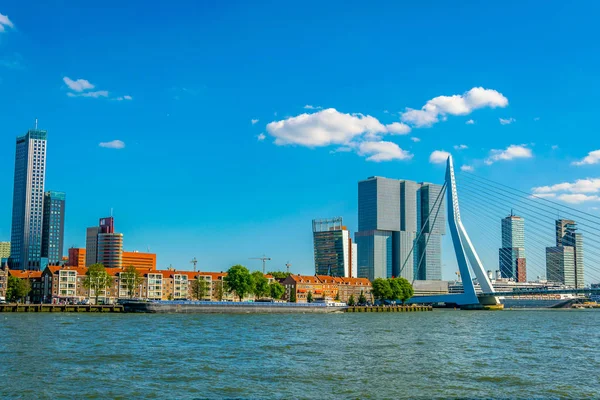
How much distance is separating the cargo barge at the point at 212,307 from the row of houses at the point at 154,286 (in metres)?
16.8

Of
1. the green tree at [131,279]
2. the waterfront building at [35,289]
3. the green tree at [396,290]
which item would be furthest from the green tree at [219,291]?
the green tree at [396,290]

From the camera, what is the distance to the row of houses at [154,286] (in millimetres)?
145625

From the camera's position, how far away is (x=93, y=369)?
33656 mm

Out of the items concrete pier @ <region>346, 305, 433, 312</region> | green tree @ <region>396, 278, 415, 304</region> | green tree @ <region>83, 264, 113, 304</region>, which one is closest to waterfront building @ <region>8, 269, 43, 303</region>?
green tree @ <region>83, 264, 113, 304</region>

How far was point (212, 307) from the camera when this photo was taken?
114250 millimetres

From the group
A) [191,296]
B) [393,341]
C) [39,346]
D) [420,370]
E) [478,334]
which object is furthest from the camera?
[191,296]

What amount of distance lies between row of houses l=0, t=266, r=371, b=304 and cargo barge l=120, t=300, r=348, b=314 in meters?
16.8

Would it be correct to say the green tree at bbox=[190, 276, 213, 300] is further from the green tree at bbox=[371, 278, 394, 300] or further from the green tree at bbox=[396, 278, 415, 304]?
the green tree at bbox=[396, 278, 415, 304]

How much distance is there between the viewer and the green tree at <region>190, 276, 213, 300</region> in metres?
147

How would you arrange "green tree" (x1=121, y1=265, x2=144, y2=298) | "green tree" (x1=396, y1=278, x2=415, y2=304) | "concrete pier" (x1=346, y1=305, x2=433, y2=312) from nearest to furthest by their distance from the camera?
"green tree" (x1=121, y1=265, x2=144, y2=298) → "concrete pier" (x1=346, y1=305, x2=433, y2=312) → "green tree" (x1=396, y1=278, x2=415, y2=304)

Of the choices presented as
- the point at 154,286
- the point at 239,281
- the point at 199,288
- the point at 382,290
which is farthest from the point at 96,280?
the point at 382,290

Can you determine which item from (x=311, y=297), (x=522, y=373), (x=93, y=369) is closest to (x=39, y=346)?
(x=93, y=369)

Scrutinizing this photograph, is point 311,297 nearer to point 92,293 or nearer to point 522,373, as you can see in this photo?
point 92,293

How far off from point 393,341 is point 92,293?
11137 centimetres
